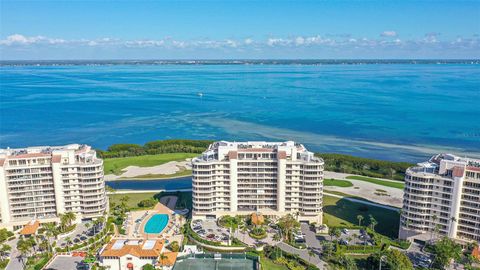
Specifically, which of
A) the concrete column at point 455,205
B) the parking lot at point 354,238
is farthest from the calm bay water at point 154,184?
the concrete column at point 455,205

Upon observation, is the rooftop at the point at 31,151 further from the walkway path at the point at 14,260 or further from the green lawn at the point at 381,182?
the green lawn at the point at 381,182

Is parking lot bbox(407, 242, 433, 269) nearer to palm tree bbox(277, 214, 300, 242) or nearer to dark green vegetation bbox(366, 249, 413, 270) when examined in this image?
dark green vegetation bbox(366, 249, 413, 270)

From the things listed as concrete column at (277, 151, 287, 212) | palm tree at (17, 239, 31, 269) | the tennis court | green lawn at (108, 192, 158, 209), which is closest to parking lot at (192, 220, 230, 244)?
the tennis court

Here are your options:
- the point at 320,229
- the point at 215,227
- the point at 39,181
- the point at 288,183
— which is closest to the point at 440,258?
the point at 320,229

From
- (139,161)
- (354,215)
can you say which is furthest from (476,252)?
(139,161)

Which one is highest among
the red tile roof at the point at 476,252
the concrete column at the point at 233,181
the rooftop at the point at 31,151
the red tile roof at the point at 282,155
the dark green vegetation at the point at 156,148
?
the rooftop at the point at 31,151

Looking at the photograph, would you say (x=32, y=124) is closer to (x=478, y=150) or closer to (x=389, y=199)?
(x=389, y=199)
